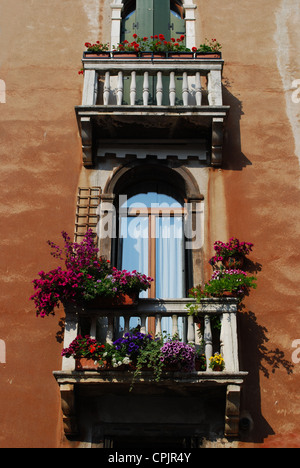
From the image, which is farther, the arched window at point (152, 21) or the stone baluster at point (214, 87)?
the arched window at point (152, 21)

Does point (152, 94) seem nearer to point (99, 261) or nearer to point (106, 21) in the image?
point (106, 21)

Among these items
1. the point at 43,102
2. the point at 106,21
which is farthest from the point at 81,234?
the point at 106,21

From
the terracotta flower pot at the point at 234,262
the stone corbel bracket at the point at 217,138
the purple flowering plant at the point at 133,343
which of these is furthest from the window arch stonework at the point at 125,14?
the purple flowering plant at the point at 133,343

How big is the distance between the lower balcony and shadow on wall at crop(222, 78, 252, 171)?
106 inches

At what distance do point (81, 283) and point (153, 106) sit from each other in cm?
308

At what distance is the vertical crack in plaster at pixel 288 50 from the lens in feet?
33.3

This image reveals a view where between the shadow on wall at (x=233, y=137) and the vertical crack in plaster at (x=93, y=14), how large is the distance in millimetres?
2533

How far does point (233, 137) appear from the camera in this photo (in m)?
9.95

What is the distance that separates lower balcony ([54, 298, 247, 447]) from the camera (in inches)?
291

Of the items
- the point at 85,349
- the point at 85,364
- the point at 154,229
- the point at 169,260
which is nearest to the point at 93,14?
the point at 154,229

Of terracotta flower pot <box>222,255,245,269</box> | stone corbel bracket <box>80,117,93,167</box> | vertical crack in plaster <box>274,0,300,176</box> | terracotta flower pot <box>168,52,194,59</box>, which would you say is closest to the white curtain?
terracotta flower pot <box>222,255,245,269</box>

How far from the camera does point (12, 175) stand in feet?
31.6

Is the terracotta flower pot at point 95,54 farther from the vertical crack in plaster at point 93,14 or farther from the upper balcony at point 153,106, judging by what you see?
the vertical crack in plaster at point 93,14

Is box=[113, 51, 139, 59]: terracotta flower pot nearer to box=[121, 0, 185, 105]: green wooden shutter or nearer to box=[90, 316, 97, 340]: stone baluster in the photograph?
box=[121, 0, 185, 105]: green wooden shutter
